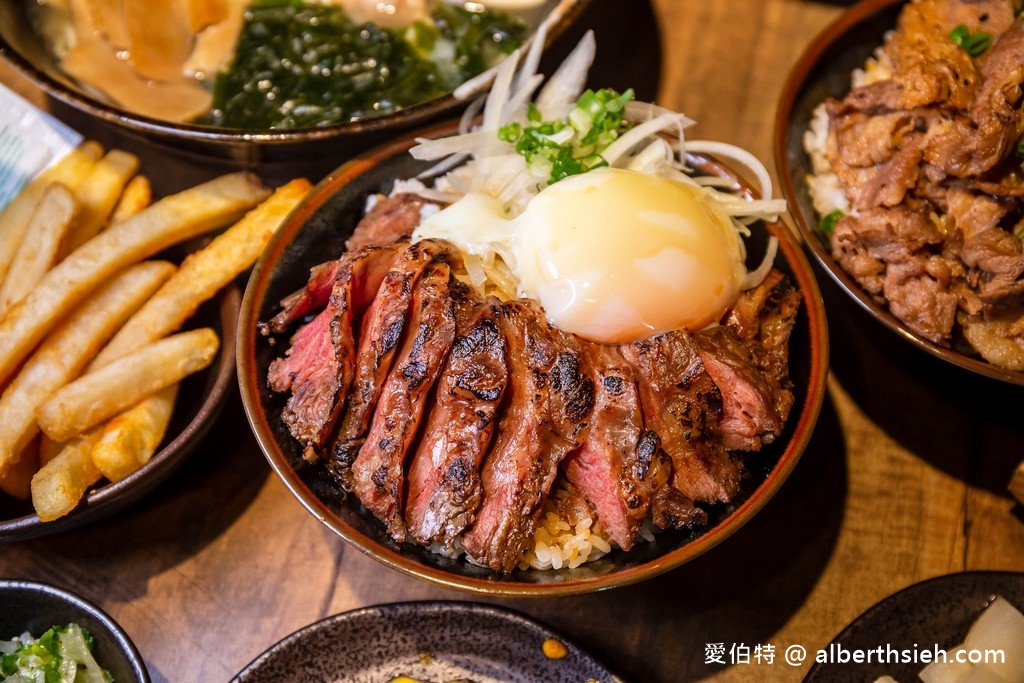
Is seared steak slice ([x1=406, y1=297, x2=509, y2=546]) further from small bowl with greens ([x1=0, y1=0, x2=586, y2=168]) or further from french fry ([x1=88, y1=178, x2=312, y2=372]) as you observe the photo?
small bowl with greens ([x1=0, y1=0, x2=586, y2=168])

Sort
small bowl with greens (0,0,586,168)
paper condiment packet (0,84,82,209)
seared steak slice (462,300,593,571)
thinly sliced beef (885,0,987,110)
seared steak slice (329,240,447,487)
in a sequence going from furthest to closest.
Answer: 1. small bowl with greens (0,0,586,168)
2. paper condiment packet (0,84,82,209)
3. thinly sliced beef (885,0,987,110)
4. seared steak slice (329,240,447,487)
5. seared steak slice (462,300,593,571)

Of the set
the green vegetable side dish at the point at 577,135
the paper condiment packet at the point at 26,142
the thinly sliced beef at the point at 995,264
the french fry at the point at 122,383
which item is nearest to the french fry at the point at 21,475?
the french fry at the point at 122,383

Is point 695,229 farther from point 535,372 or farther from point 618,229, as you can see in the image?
point 535,372

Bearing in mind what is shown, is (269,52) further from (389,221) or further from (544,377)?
(544,377)

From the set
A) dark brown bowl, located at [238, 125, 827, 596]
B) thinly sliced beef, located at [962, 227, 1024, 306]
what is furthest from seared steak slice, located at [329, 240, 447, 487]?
thinly sliced beef, located at [962, 227, 1024, 306]

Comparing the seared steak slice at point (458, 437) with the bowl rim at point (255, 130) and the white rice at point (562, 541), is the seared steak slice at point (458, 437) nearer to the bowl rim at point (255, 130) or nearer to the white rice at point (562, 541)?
the white rice at point (562, 541)

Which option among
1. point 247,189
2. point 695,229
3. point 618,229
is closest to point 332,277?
point 247,189

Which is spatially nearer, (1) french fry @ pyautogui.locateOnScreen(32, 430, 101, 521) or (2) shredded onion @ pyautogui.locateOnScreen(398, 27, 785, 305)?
(1) french fry @ pyautogui.locateOnScreen(32, 430, 101, 521)

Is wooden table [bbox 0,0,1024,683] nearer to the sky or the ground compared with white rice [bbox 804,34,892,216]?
nearer to the ground
